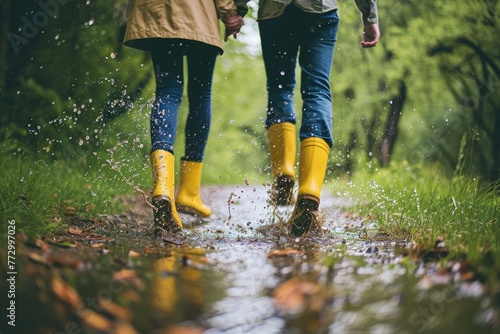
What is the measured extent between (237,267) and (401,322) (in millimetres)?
782

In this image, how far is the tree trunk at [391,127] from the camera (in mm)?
11594

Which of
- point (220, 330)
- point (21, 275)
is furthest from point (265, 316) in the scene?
point (21, 275)

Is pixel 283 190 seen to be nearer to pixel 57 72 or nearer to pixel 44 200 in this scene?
pixel 44 200

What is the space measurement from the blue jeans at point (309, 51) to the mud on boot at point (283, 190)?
44cm

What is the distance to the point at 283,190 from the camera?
3441 mm

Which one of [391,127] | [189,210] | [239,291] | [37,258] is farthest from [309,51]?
[391,127]

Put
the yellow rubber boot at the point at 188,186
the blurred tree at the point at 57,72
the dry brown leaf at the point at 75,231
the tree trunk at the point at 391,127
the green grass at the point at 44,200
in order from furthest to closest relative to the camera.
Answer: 1. the tree trunk at the point at 391,127
2. the blurred tree at the point at 57,72
3. the yellow rubber boot at the point at 188,186
4. the dry brown leaf at the point at 75,231
5. the green grass at the point at 44,200

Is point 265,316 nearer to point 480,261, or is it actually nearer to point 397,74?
point 480,261

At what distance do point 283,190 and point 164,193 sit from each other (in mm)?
923

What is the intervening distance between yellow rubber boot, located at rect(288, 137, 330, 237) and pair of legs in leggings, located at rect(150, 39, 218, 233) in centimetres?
66

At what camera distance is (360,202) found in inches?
172

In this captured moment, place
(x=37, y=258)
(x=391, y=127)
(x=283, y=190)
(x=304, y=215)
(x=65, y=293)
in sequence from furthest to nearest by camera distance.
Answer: (x=391, y=127)
(x=283, y=190)
(x=304, y=215)
(x=37, y=258)
(x=65, y=293)

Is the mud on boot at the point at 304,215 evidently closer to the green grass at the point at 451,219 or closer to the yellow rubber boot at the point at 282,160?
the green grass at the point at 451,219

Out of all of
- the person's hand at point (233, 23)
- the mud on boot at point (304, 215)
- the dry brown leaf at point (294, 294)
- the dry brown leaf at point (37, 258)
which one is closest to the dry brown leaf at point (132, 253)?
the dry brown leaf at point (37, 258)
